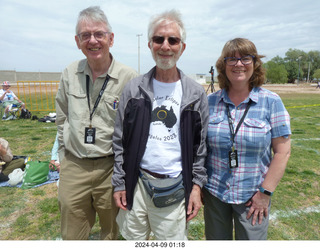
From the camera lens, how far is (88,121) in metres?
2.11

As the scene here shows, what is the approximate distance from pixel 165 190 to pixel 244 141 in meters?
0.75

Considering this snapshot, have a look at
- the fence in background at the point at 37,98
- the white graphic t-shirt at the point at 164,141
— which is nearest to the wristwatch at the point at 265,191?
the white graphic t-shirt at the point at 164,141

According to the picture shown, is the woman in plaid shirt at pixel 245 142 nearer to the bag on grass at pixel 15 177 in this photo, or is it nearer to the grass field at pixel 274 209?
the grass field at pixel 274 209

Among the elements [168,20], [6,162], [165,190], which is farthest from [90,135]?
[6,162]

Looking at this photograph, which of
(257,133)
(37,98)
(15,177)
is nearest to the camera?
(257,133)

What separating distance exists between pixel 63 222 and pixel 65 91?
1.29 meters

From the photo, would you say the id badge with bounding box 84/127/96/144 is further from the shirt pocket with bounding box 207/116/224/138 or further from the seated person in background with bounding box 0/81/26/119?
the seated person in background with bounding box 0/81/26/119

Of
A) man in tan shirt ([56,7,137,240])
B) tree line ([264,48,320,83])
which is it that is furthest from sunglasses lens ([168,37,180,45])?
tree line ([264,48,320,83])

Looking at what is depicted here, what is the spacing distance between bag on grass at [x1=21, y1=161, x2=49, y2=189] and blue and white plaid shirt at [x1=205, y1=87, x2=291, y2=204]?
3.77 m

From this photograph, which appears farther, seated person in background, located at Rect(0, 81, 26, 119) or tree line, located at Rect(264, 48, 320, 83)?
tree line, located at Rect(264, 48, 320, 83)

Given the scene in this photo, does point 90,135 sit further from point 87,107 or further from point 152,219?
point 152,219

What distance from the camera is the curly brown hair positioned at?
188 cm

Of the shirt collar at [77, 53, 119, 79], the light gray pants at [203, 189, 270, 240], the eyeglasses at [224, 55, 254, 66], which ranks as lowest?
the light gray pants at [203, 189, 270, 240]

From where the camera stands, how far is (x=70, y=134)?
2172mm
